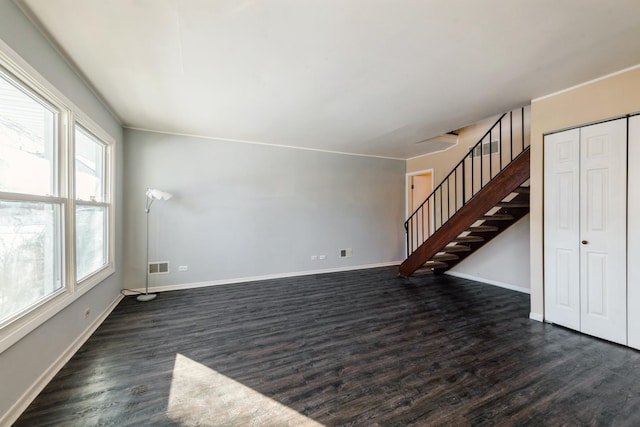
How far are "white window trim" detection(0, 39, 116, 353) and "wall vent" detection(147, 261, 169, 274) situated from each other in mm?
857

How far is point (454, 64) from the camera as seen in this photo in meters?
2.28

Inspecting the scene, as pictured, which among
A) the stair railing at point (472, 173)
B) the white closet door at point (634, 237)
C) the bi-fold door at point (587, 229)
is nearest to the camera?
the white closet door at point (634, 237)

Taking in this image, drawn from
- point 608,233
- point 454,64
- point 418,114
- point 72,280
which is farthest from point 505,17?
point 72,280

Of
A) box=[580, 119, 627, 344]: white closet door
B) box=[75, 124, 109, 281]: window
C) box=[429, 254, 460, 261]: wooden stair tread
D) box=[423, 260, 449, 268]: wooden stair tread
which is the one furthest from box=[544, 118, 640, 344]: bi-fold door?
box=[75, 124, 109, 281]: window

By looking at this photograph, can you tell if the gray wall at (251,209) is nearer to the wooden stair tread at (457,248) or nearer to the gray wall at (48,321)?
the gray wall at (48,321)

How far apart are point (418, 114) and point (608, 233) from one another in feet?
7.84

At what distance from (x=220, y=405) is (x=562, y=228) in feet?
12.6

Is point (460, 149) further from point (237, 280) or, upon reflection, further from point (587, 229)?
point (237, 280)

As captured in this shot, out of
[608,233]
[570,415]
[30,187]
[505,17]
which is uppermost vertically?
[505,17]

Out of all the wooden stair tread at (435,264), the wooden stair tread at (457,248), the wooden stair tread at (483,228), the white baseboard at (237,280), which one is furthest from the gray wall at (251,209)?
the wooden stair tread at (483,228)

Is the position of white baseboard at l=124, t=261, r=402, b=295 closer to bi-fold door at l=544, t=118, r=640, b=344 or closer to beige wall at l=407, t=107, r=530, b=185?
beige wall at l=407, t=107, r=530, b=185

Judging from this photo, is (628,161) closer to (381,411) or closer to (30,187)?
(381,411)

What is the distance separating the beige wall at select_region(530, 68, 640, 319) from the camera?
7.98 ft

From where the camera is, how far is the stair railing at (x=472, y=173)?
410cm
